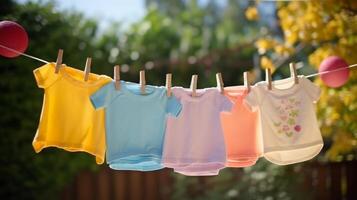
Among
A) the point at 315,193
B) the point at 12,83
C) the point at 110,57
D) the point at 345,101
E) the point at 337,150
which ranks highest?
the point at 110,57

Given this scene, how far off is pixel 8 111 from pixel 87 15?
237 centimetres

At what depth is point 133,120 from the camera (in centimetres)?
306

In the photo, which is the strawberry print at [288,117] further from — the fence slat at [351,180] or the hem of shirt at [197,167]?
the fence slat at [351,180]

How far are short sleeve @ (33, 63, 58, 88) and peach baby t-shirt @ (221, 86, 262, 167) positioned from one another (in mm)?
940

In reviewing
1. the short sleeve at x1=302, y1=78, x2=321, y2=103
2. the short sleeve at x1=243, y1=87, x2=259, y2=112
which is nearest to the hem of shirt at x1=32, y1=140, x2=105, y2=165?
the short sleeve at x1=243, y1=87, x2=259, y2=112

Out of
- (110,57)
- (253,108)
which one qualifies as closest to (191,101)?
(253,108)

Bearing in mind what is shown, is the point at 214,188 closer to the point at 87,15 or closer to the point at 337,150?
the point at 337,150

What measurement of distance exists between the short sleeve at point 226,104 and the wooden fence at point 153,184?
2.77 meters

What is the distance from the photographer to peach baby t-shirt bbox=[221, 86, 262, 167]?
319 centimetres

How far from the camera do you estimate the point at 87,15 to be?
7.23 metres

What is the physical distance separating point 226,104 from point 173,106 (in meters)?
0.28

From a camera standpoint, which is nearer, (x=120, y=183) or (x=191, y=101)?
(x=191, y=101)

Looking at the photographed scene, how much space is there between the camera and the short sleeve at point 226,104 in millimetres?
3102

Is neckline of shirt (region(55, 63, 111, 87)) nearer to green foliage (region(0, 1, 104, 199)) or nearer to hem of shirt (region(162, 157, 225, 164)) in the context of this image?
hem of shirt (region(162, 157, 225, 164))
